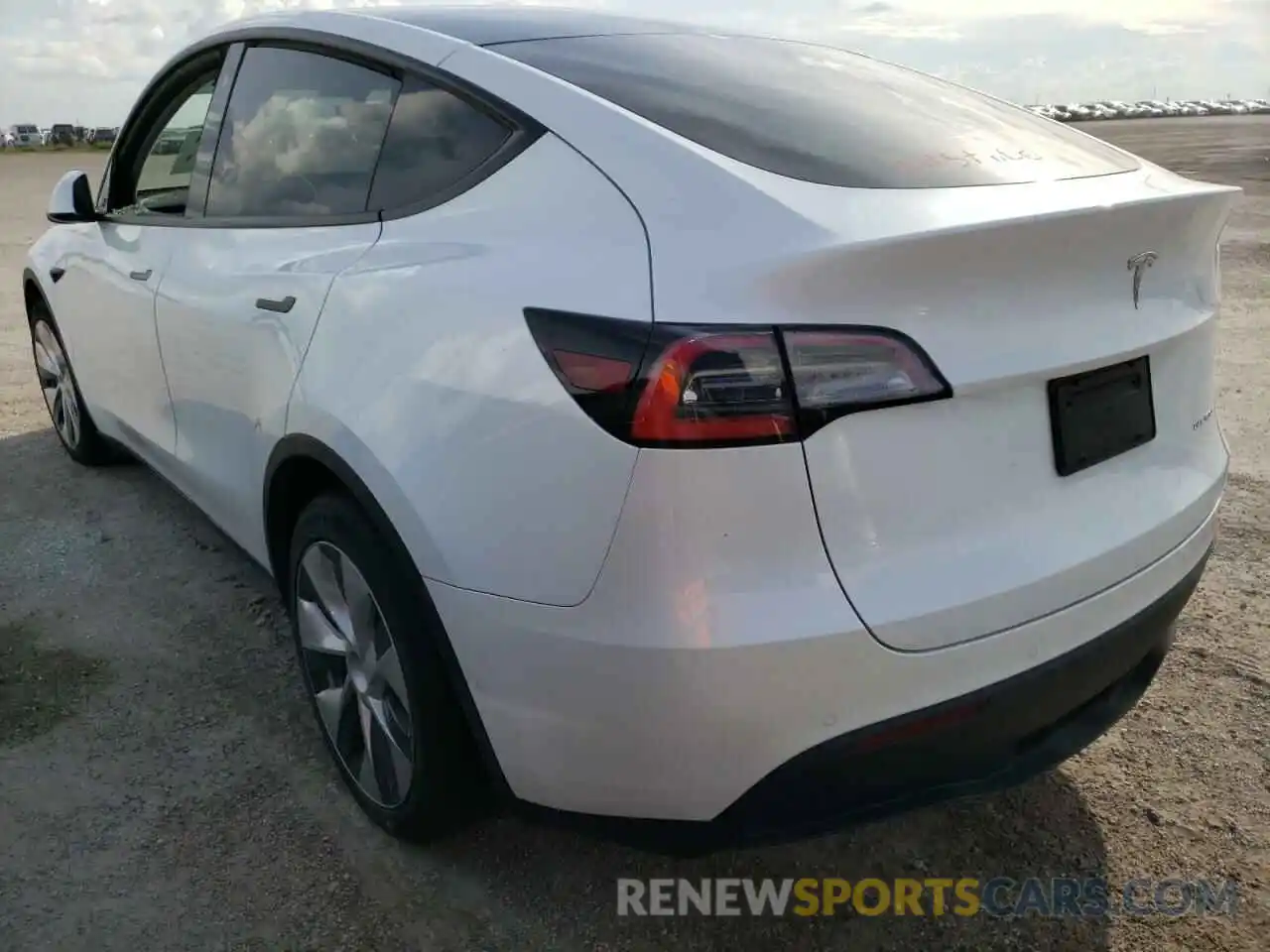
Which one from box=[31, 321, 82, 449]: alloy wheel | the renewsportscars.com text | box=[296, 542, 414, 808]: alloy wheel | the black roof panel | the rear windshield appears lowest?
the renewsportscars.com text

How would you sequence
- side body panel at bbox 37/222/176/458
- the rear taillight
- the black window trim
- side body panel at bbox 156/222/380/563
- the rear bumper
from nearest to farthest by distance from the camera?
the rear taillight < the rear bumper < the black window trim < side body panel at bbox 156/222/380/563 < side body panel at bbox 37/222/176/458

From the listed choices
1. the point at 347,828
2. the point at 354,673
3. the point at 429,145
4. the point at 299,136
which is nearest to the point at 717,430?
the point at 429,145

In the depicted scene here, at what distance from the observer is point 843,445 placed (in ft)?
5.25

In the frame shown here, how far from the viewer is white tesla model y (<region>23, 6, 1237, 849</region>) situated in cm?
160

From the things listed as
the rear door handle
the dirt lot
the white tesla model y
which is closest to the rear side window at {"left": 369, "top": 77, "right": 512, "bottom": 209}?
the white tesla model y

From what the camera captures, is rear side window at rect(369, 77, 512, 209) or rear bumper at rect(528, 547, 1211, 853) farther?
rear side window at rect(369, 77, 512, 209)

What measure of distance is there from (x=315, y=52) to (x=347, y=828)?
186 cm

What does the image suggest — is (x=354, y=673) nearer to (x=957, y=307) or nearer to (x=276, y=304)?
(x=276, y=304)

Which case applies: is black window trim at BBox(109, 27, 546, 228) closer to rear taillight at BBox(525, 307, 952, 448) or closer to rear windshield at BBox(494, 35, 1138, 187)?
rear windshield at BBox(494, 35, 1138, 187)

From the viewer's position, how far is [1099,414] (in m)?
1.89

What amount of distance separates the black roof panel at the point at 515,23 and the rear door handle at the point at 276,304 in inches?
26.4

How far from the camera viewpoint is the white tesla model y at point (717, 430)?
5.24ft

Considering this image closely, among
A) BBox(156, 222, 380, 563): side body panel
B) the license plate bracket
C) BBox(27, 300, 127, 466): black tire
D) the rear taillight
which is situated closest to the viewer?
the rear taillight

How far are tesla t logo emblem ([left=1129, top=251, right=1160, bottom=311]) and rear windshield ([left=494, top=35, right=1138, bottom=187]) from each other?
219 mm
